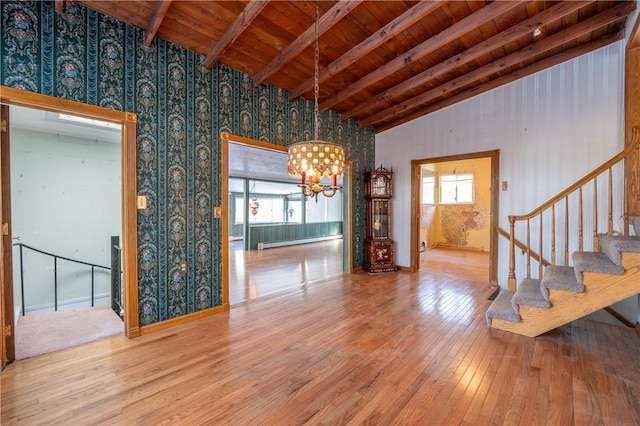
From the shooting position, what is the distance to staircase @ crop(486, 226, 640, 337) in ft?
7.68

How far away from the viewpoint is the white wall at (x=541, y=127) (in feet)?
11.9

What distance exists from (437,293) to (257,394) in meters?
3.14

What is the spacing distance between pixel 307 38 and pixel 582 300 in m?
3.73

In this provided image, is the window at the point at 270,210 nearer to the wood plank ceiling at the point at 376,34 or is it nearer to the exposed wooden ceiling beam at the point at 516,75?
the exposed wooden ceiling beam at the point at 516,75

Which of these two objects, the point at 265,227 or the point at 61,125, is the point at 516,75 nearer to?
the point at 61,125

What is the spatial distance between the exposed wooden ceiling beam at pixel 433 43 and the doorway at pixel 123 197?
115 inches

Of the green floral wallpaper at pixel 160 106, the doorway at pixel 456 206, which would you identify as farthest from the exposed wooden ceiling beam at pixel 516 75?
the green floral wallpaper at pixel 160 106

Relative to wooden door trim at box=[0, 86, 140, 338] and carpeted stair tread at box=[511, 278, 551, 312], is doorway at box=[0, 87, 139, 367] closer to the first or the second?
wooden door trim at box=[0, 86, 140, 338]

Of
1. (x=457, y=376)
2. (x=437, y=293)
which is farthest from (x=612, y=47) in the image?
(x=457, y=376)

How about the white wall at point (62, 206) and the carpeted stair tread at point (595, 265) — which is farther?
the white wall at point (62, 206)

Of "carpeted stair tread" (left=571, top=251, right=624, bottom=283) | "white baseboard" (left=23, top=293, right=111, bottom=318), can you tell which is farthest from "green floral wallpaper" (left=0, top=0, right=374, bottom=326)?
"carpeted stair tread" (left=571, top=251, right=624, bottom=283)

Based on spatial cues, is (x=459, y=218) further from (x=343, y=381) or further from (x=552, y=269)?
(x=343, y=381)

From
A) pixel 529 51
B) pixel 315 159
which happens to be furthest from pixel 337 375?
pixel 529 51

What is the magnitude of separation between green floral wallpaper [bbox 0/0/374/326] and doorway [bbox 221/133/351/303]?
6.8 inches
